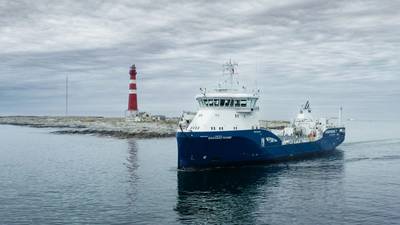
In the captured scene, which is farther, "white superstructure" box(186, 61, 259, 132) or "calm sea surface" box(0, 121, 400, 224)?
"white superstructure" box(186, 61, 259, 132)

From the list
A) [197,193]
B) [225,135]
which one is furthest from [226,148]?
[197,193]

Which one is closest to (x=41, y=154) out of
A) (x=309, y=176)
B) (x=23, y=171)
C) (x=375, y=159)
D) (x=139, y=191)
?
(x=23, y=171)

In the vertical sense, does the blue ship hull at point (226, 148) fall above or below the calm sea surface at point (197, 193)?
above

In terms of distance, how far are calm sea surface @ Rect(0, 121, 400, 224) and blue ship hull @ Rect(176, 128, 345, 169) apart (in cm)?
136

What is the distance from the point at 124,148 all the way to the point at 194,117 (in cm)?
3617

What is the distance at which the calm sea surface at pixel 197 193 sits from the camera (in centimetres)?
3247

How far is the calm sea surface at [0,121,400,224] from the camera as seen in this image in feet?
107

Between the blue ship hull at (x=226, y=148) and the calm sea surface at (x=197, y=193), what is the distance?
1.36m

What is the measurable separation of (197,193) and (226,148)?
1217 cm

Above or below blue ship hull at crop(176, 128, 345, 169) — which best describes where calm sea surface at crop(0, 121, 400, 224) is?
below

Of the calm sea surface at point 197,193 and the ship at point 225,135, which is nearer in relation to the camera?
the calm sea surface at point 197,193

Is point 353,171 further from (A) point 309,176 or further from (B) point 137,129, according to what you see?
(B) point 137,129

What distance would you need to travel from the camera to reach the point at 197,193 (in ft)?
136

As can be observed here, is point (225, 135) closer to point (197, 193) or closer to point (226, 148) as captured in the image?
point (226, 148)
